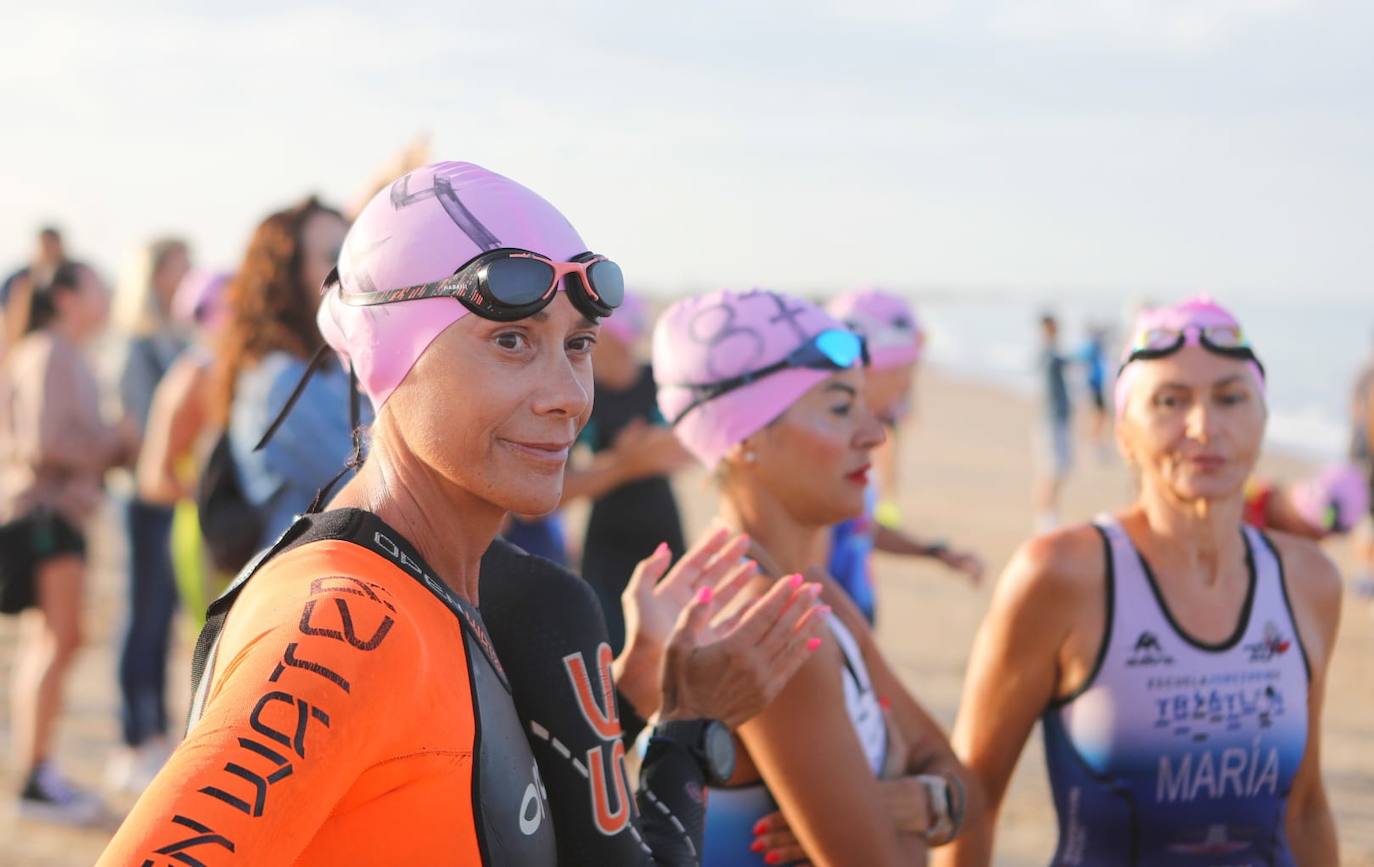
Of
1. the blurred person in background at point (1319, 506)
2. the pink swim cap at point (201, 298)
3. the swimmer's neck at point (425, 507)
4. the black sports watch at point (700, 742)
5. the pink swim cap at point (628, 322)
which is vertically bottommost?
the black sports watch at point (700, 742)

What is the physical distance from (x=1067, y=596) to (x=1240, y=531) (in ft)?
1.94

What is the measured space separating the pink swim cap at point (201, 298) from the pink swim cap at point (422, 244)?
469 cm

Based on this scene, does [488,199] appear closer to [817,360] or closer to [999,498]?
[817,360]

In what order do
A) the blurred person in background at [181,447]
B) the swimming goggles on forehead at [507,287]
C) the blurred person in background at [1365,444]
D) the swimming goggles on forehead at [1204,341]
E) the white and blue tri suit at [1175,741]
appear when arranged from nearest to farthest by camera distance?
the swimming goggles on forehead at [507,287], the white and blue tri suit at [1175,741], the swimming goggles on forehead at [1204,341], the blurred person in background at [181,447], the blurred person in background at [1365,444]

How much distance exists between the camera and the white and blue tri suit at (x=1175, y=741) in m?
3.01

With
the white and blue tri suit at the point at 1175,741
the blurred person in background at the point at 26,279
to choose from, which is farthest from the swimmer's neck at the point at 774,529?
the blurred person in background at the point at 26,279

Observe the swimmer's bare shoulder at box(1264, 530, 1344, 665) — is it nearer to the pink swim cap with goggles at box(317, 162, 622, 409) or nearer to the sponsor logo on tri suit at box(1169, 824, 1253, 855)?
the sponsor logo on tri suit at box(1169, 824, 1253, 855)

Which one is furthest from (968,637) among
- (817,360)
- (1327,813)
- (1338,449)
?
(1338,449)

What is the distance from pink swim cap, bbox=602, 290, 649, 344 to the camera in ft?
19.6

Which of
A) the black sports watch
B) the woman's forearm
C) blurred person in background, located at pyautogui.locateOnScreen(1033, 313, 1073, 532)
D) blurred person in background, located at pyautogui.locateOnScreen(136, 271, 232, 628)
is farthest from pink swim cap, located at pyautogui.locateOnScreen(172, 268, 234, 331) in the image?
blurred person in background, located at pyautogui.locateOnScreen(1033, 313, 1073, 532)

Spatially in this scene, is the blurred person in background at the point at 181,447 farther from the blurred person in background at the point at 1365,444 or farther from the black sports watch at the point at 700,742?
the blurred person in background at the point at 1365,444

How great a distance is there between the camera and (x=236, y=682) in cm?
136

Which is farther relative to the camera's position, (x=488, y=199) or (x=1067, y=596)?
(x=1067, y=596)

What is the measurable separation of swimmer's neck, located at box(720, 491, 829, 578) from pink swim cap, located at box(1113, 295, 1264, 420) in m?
0.94
